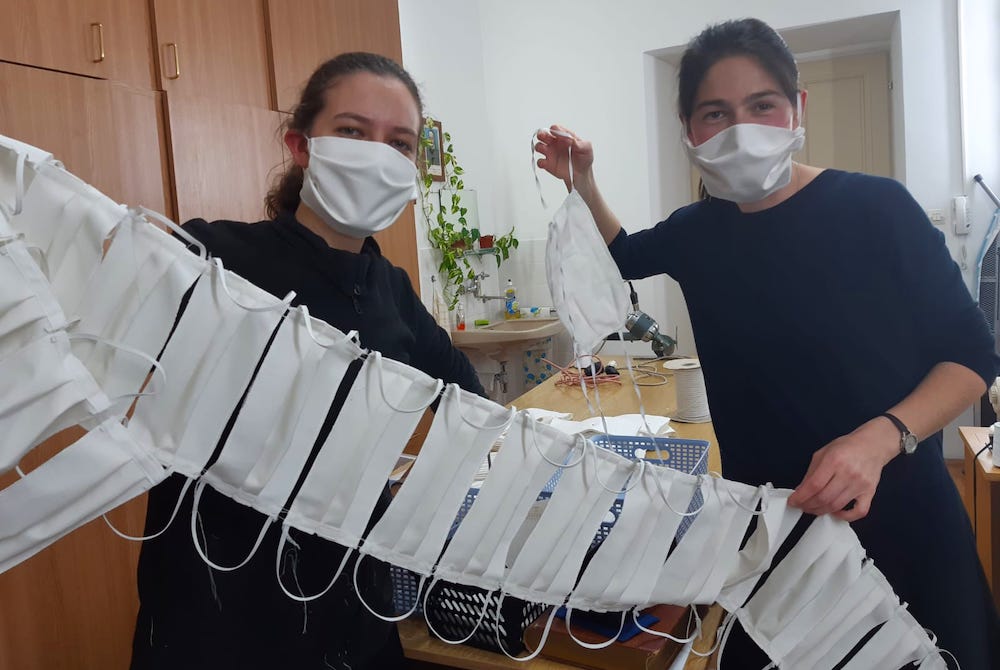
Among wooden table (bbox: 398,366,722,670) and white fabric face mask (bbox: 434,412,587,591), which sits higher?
white fabric face mask (bbox: 434,412,587,591)

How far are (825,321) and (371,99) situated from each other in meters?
0.77

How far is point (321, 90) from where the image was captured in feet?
3.87

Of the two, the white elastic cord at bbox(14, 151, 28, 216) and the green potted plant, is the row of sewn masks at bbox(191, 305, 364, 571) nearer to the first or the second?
the white elastic cord at bbox(14, 151, 28, 216)

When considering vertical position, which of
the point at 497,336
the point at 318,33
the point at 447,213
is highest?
the point at 318,33

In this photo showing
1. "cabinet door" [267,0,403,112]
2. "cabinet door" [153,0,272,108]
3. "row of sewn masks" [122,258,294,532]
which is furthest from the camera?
"cabinet door" [267,0,403,112]

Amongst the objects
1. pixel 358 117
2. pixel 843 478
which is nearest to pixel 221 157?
pixel 358 117

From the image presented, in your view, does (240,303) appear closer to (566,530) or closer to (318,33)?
(566,530)

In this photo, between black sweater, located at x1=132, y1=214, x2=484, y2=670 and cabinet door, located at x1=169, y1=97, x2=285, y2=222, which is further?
cabinet door, located at x1=169, y1=97, x2=285, y2=222

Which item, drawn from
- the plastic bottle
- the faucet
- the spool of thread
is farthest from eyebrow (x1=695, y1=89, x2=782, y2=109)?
the plastic bottle

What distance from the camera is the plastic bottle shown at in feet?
16.4

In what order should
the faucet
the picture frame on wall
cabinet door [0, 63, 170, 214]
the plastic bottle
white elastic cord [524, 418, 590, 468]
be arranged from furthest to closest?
the plastic bottle < the faucet < the picture frame on wall < cabinet door [0, 63, 170, 214] < white elastic cord [524, 418, 590, 468]

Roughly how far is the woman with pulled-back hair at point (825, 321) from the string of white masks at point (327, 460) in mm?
180

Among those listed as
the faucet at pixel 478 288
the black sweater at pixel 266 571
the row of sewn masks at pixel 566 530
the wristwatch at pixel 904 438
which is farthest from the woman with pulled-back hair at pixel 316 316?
the faucet at pixel 478 288

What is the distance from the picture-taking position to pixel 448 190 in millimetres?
4547
